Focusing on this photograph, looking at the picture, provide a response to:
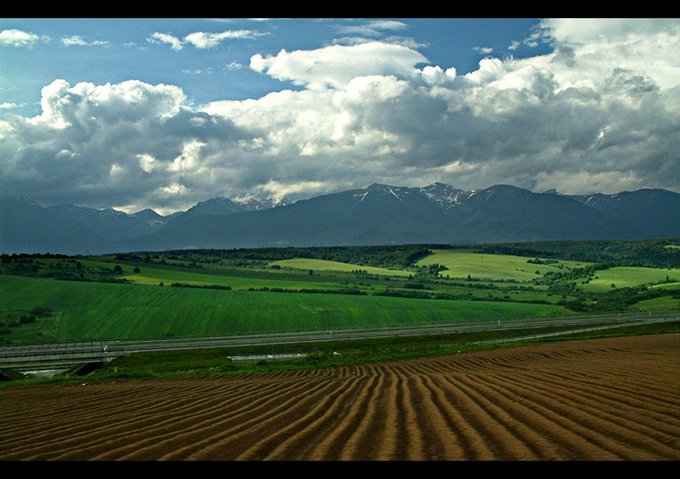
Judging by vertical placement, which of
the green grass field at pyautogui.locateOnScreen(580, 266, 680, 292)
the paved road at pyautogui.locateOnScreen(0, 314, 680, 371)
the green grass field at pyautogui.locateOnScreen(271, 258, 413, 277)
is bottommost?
the paved road at pyautogui.locateOnScreen(0, 314, 680, 371)

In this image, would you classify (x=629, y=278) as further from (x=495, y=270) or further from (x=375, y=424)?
(x=375, y=424)

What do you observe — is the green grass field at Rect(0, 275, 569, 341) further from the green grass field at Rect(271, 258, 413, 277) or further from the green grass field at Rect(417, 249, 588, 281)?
A: the green grass field at Rect(271, 258, 413, 277)

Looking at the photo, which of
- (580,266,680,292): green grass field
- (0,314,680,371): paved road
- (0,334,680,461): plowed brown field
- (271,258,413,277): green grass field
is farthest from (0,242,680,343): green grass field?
(0,334,680,461): plowed brown field

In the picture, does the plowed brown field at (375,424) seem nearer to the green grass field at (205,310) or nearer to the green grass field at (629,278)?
the green grass field at (205,310)

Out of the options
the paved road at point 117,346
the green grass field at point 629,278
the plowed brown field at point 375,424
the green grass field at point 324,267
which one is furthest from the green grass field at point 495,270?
the plowed brown field at point 375,424

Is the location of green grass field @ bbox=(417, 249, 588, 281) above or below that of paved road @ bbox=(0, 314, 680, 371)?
above

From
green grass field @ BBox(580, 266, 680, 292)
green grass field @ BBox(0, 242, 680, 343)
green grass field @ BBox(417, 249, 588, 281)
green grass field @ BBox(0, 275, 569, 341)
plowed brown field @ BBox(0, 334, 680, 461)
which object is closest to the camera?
plowed brown field @ BBox(0, 334, 680, 461)

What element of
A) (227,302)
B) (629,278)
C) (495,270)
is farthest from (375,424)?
(495,270)

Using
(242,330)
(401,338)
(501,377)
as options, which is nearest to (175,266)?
(242,330)

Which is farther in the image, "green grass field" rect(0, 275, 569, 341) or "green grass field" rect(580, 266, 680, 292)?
"green grass field" rect(580, 266, 680, 292)

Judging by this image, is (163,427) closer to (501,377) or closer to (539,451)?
(539,451)
